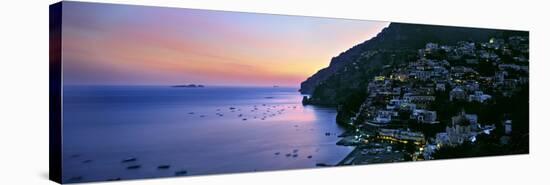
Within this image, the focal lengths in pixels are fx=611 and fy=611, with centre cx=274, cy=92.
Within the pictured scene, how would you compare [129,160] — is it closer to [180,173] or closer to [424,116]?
[180,173]

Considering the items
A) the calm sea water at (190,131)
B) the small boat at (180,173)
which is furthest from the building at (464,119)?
the small boat at (180,173)

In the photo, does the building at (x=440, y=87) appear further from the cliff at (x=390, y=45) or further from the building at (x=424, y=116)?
the cliff at (x=390, y=45)

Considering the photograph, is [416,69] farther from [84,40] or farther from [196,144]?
[84,40]

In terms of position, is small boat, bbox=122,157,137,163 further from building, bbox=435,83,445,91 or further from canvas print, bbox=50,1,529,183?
building, bbox=435,83,445,91

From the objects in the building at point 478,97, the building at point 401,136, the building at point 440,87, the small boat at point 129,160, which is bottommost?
the small boat at point 129,160

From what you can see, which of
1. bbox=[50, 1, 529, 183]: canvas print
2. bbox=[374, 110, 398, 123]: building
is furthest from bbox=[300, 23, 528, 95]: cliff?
bbox=[374, 110, 398, 123]: building

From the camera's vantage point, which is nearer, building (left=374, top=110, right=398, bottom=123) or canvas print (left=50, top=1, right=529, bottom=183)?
canvas print (left=50, top=1, right=529, bottom=183)
